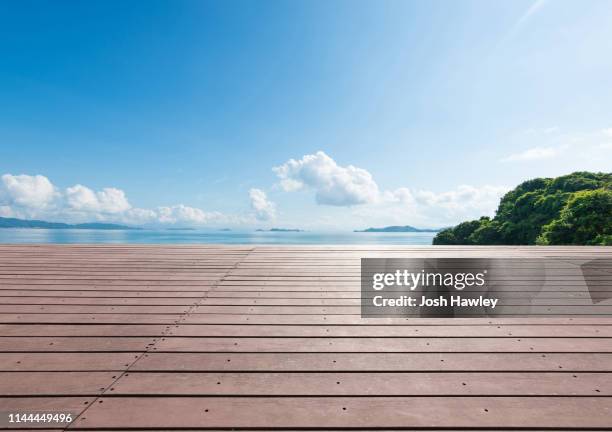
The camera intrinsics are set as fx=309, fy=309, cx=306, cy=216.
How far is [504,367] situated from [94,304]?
2993 millimetres

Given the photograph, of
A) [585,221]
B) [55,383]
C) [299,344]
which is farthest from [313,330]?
[585,221]

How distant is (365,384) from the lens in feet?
4.83

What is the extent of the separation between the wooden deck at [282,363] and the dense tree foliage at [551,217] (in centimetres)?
1613

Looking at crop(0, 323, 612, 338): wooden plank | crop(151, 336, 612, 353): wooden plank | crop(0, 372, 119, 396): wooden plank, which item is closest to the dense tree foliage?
crop(0, 323, 612, 338): wooden plank

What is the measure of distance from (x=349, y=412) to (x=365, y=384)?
8.5 inches

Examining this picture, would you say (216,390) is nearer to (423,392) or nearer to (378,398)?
(378,398)

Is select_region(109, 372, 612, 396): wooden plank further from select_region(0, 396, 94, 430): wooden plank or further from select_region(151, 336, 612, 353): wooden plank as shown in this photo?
select_region(151, 336, 612, 353): wooden plank

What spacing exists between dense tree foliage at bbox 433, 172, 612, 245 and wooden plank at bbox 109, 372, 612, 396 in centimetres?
1628

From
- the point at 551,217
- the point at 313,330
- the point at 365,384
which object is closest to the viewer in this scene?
the point at 365,384

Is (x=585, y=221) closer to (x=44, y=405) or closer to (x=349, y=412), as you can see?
(x=349, y=412)

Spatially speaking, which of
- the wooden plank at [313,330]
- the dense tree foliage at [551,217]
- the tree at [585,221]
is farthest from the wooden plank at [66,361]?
the tree at [585,221]

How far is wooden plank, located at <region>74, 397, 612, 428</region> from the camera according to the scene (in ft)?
4.02

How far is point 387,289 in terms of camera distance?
2961mm

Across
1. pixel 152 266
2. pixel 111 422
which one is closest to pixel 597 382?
pixel 111 422
